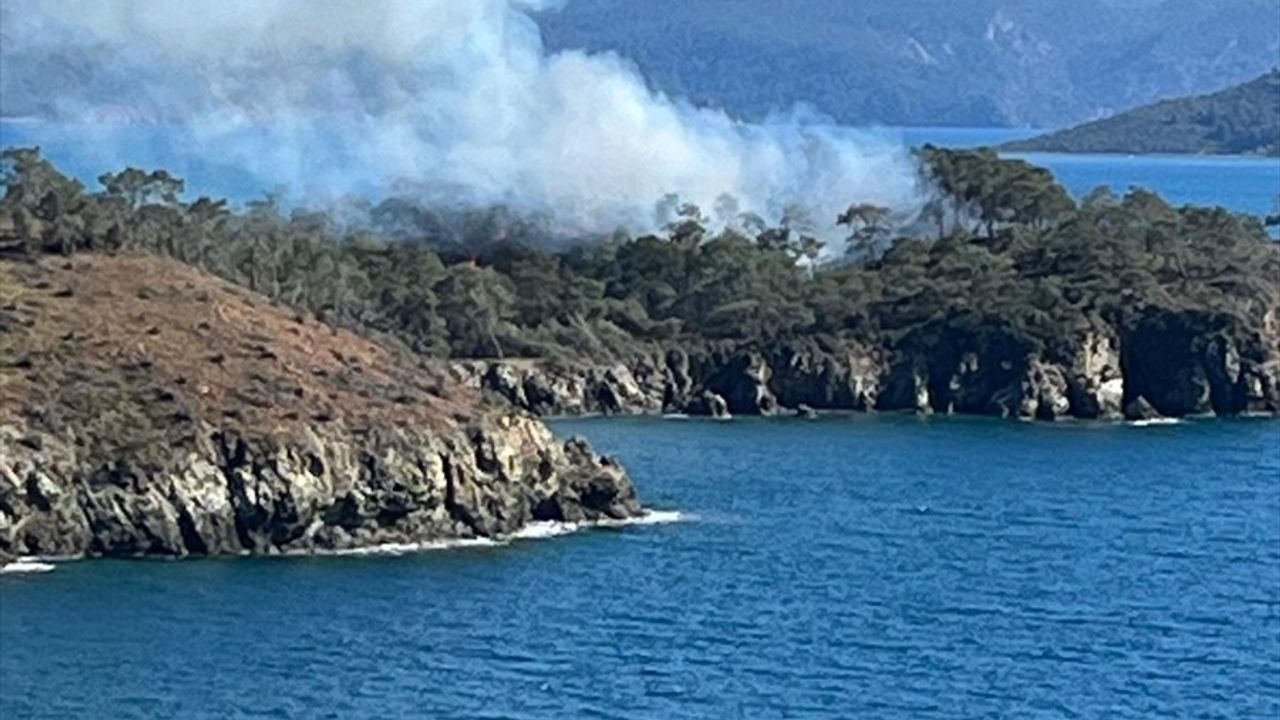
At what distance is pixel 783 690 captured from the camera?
260 feet

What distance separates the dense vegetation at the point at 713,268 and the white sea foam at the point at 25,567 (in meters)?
42.2

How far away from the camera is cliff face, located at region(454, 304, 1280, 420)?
153 m

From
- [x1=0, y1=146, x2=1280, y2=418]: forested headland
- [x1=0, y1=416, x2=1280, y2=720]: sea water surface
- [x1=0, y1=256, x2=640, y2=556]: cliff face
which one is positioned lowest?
[x1=0, y1=416, x2=1280, y2=720]: sea water surface

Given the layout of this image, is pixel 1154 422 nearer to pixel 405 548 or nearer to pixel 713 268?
pixel 713 268

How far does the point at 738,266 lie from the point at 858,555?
2589 inches

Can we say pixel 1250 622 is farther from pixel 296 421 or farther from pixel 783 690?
pixel 296 421

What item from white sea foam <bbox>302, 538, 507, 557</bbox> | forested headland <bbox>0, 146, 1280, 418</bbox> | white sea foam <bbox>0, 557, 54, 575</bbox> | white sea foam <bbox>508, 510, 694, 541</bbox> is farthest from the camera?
forested headland <bbox>0, 146, 1280, 418</bbox>

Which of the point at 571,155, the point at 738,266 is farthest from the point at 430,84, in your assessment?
the point at 738,266

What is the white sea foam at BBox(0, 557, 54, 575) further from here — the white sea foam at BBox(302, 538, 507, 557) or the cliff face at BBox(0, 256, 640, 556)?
the white sea foam at BBox(302, 538, 507, 557)

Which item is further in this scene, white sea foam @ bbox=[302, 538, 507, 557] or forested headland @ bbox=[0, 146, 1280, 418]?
forested headland @ bbox=[0, 146, 1280, 418]

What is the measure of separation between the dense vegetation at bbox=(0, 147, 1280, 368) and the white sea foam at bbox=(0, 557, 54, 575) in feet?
138

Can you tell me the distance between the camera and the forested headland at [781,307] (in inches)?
6004

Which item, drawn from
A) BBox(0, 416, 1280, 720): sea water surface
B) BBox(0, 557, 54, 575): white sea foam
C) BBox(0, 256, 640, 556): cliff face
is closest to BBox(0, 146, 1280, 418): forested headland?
BBox(0, 256, 640, 556): cliff face

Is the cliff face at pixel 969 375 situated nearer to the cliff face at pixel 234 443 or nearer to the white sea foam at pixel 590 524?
the cliff face at pixel 234 443
